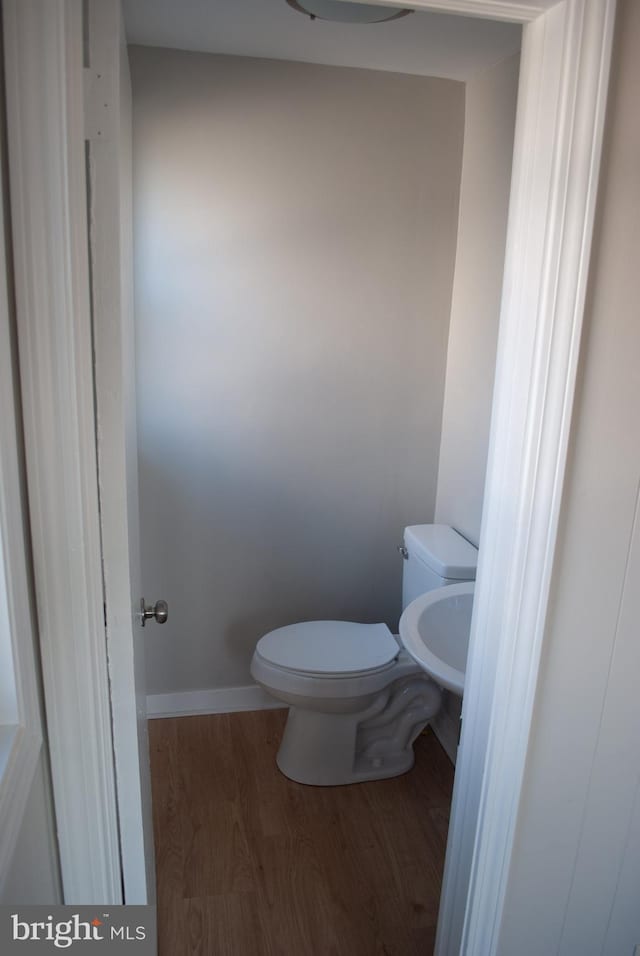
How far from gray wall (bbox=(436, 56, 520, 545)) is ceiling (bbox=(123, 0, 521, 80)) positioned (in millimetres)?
136

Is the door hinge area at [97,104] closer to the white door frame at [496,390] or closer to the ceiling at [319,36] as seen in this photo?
the white door frame at [496,390]

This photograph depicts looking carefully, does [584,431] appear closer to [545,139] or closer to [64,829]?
[545,139]

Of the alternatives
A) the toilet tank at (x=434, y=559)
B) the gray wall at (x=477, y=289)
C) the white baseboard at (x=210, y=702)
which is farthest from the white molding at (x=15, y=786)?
the white baseboard at (x=210, y=702)

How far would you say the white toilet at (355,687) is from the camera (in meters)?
2.15

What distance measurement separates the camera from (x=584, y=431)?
3.53ft

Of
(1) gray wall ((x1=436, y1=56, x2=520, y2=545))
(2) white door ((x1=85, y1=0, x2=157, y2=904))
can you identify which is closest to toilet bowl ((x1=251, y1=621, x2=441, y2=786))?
(1) gray wall ((x1=436, y1=56, x2=520, y2=545))

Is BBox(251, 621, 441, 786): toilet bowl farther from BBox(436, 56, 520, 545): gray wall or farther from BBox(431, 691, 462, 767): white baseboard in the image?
BBox(436, 56, 520, 545): gray wall

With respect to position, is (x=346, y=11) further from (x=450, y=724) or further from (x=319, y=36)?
(x=450, y=724)

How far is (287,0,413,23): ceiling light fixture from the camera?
1.63 metres

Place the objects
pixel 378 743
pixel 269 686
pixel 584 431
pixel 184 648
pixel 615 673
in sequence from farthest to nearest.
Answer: pixel 184 648 < pixel 378 743 < pixel 269 686 < pixel 615 673 < pixel 584 431

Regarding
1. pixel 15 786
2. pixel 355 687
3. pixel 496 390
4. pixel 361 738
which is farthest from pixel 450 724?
pixel 15 786

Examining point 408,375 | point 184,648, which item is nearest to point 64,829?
point 184,648

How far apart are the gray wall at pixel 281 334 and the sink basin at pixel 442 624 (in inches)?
28.1

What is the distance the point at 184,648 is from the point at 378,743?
0.78m
